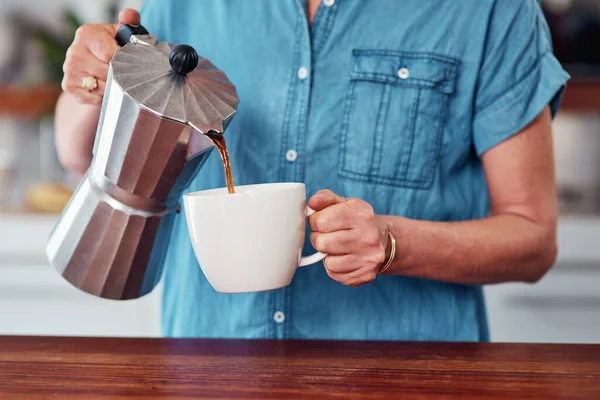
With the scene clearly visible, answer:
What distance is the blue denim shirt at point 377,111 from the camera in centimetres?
102

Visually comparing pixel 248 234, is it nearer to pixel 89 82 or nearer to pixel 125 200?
pixel 125 200

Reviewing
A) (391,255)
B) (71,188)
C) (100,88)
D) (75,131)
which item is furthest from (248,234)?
(71,188)

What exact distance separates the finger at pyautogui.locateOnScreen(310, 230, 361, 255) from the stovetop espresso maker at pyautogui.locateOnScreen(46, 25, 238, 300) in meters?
0.14

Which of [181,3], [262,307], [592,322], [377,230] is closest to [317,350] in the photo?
[377,230]

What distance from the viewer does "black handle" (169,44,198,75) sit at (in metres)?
0.74

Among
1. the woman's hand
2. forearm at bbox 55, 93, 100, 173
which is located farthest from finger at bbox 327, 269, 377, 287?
forearm at bbox 55, 93, 100, 173

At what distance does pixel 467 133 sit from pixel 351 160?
16 cm

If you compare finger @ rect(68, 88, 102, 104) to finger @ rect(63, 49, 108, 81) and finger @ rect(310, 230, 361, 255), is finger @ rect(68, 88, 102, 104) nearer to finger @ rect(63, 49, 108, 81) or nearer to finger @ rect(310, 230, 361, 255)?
finger @ rect(63, 49, 108, 81)

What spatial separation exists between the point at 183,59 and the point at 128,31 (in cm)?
15

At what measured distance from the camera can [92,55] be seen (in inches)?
35.7

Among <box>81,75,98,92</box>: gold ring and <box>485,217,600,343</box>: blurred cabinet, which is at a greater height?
<box>81,75,98,92</box>: gold ring

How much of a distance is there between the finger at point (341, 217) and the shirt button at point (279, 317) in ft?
0.90

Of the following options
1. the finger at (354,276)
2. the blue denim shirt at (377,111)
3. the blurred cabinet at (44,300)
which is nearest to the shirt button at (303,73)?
the blue denim shirt at (377,111)

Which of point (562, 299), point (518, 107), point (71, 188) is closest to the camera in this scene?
point (518, 107)
